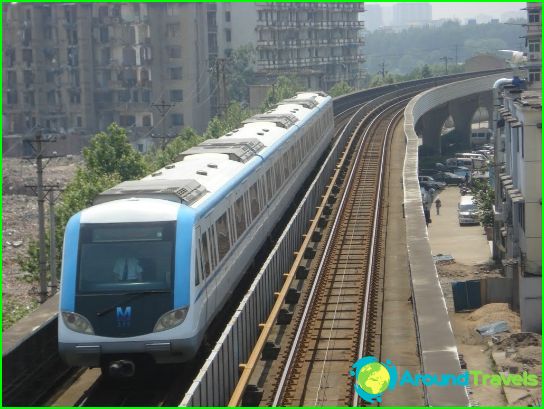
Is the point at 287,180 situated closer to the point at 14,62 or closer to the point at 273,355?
the point at 273,355

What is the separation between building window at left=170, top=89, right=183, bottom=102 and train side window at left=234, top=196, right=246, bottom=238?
81.9m

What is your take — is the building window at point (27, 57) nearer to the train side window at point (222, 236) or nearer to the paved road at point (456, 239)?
the paved road at point (456, 239)

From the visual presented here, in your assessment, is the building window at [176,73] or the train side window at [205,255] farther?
the building window at [176,73]

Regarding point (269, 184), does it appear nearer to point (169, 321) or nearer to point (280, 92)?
point (169, 321)

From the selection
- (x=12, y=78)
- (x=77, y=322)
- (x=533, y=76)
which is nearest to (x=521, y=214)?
(x=77, y=322)

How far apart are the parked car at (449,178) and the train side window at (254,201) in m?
53.4

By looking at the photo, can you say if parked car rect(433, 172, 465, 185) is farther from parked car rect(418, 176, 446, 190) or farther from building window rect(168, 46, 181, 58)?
building window rect(168, 46, 181, 58)

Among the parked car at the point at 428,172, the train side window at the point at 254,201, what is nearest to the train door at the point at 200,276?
the train side window at the point at 254,201

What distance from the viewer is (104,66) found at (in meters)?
104

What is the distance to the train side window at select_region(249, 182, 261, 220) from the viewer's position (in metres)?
21.0

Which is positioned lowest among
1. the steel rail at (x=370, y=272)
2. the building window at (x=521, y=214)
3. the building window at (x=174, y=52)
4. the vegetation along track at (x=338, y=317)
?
the building window at (x=521, y=214)

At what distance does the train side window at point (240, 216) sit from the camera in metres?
19.0

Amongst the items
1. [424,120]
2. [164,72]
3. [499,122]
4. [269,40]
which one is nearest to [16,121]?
[164,72]

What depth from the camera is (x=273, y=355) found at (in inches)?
633
